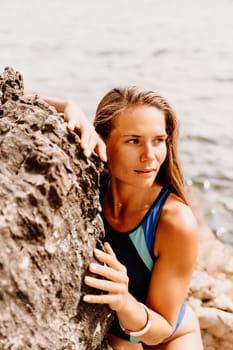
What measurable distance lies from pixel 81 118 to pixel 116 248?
697 millimetres

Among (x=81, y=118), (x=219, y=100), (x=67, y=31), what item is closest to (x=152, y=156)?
(x=81, y=118)

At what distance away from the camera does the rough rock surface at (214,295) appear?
3.77 meters

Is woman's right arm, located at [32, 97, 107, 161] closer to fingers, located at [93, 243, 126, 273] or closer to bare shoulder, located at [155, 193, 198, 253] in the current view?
fingers, located at [93, 243, 126, 273]

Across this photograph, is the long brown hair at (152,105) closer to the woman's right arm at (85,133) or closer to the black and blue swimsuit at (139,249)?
the black and blue swimsuit at (139,249)

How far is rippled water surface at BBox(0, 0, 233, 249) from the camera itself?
10.1 meters

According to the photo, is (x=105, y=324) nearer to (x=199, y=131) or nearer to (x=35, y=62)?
(x=199, y=131)

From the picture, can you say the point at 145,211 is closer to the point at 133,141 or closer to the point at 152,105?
the point at 133,141

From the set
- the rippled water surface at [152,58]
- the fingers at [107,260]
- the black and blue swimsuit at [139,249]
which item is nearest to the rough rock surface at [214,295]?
the black and blue swimsuit at [139,249]

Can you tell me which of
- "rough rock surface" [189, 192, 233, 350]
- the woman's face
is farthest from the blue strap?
"rough rock surface" [189, 192, 233, 350]

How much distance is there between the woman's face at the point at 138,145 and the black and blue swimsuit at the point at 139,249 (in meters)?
0.16

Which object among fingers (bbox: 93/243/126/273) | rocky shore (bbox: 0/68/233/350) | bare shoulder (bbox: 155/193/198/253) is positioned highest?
rocky shore (bbox: 0/68/233/350)

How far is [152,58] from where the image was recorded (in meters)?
17.0

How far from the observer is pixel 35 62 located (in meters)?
16.8

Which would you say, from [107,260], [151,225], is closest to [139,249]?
[151,225]
